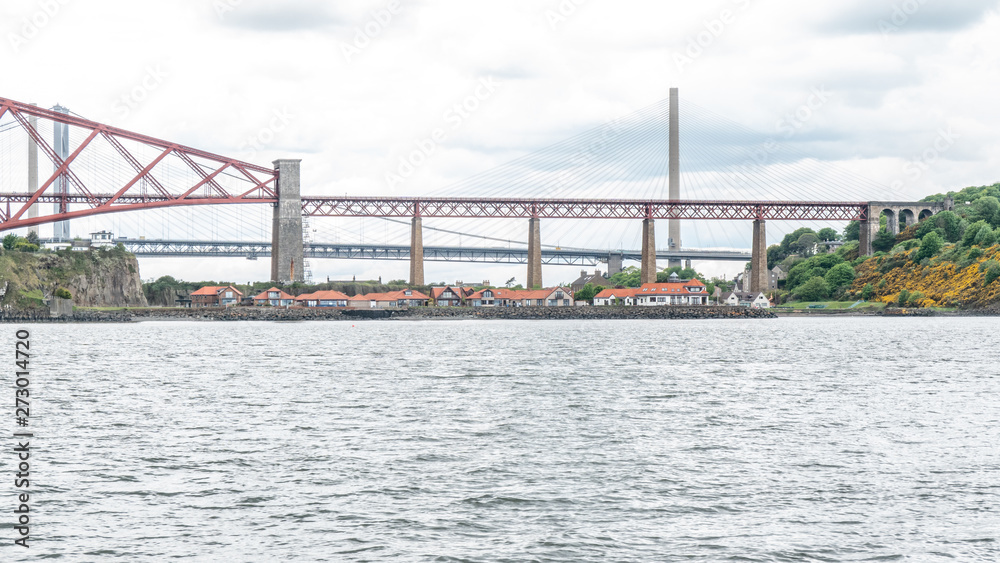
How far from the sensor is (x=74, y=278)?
368 ft

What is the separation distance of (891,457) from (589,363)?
919 inches

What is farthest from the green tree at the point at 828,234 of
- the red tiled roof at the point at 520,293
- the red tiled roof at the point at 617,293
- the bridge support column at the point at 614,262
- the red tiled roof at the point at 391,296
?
the red tiled roof at the point at 391,296

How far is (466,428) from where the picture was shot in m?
22.1

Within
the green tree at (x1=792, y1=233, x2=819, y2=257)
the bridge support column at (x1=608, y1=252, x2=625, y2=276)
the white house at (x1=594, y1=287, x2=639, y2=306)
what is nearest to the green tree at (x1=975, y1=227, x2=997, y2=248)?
the white house at (x1=594, y1=287, x2=639, y2=306)

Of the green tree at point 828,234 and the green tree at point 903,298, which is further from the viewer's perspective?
the green tree at point 828,234

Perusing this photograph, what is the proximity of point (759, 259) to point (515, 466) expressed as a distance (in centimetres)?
11366

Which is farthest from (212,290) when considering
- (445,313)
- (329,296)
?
(445,313)

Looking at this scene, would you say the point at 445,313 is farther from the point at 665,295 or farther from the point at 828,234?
the point at 828,234

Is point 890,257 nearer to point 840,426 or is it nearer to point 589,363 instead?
point 589,363

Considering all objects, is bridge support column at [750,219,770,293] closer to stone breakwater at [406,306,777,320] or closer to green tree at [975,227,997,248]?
stone breakwater at [406,306,777,320]

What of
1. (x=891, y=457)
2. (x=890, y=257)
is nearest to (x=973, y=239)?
(x=890, y=257)

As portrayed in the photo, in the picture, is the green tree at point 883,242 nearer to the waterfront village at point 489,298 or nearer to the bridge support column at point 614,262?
the waterfront village at point 489,298

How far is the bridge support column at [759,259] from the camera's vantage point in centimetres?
12525

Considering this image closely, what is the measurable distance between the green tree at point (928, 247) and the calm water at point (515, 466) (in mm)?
95284
